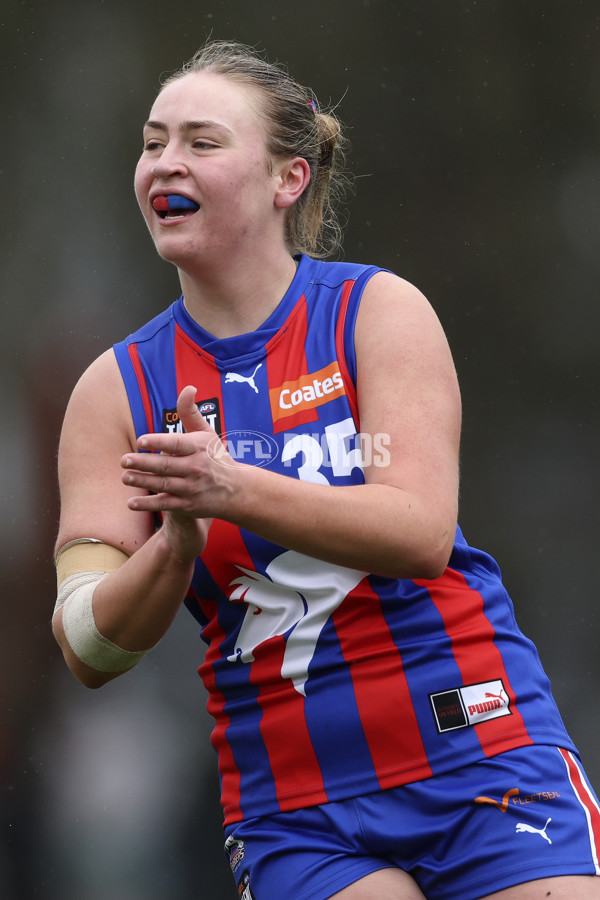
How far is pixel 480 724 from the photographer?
1167 millimetres

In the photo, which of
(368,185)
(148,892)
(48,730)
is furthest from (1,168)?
(148,892)

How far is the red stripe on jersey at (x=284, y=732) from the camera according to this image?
119cm

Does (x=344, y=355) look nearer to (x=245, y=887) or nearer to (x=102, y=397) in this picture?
(x=102, y=397)

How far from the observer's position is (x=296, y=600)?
1.20m

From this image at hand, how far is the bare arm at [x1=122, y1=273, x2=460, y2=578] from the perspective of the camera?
982mm

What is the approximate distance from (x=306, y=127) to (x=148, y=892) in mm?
1641

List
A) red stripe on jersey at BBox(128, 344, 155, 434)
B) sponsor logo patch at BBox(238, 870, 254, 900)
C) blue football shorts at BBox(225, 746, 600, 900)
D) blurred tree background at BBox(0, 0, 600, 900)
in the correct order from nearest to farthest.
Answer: blue football shorts at BBox(225, 746, 600, 900) → sponsor logo patch at BBox(238, 870, 254, 900) → red stripe on jersey at BBox(128, 344, 155, 434) → blurred tree background at BBox(0, 0, 600, 900)

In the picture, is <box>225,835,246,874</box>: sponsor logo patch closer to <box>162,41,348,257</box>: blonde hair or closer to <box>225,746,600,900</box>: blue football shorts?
<box>225,746,600,900</box>: blue football shorts

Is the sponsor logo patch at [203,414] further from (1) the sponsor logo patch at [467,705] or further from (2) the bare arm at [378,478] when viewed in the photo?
(1) the sponsor logo patch at [467,705]

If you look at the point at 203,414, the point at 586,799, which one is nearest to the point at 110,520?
the point at 203,414

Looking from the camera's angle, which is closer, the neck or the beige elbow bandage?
the beige elbow bandage

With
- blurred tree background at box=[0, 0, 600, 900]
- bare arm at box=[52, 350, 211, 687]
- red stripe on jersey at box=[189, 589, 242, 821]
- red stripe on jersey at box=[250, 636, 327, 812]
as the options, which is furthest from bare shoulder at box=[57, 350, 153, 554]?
blurred tree background at box=[0, 0, 600, 900]

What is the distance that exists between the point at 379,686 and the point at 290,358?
41cm

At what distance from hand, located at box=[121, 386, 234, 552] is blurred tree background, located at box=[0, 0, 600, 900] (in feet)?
4.44
